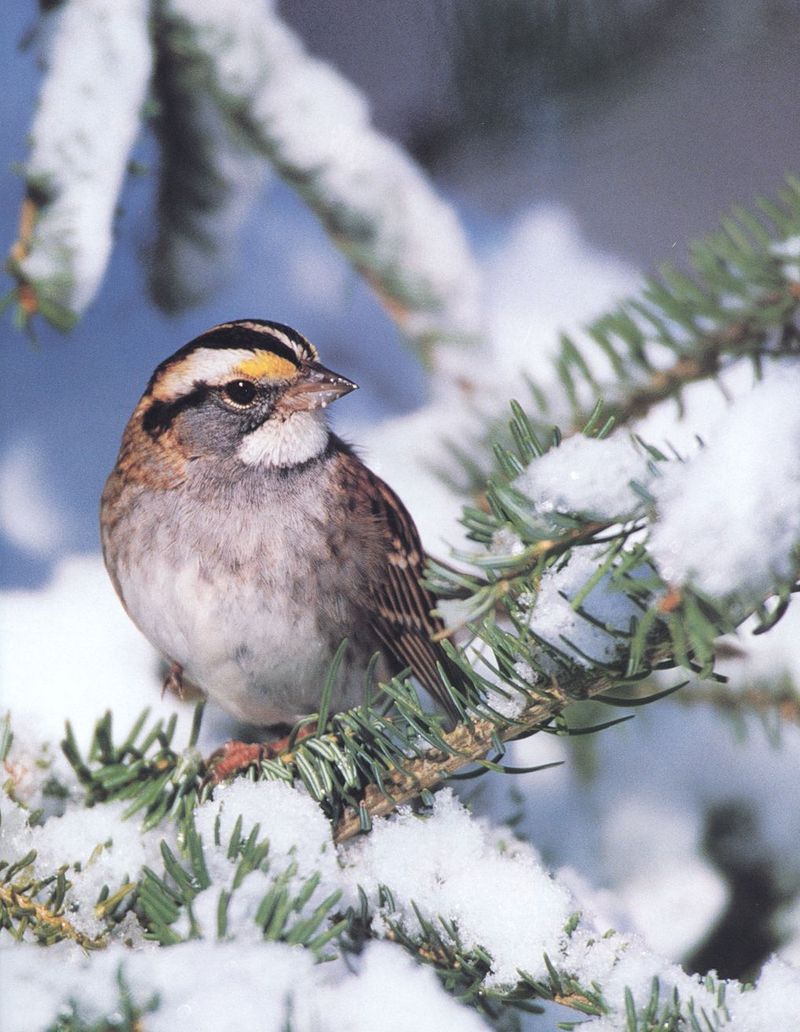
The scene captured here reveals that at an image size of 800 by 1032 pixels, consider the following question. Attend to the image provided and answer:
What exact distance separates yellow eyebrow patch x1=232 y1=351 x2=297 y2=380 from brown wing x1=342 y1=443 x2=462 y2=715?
3.9 inches

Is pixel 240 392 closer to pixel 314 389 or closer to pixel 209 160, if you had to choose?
pixel 314 389

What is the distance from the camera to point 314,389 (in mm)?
835

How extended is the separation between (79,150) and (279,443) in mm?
279

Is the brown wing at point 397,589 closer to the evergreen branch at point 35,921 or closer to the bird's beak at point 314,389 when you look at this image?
the bird's beak at point 314,389

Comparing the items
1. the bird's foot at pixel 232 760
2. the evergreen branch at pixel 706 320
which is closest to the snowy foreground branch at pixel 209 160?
the evergreen branch at pixel 706 320

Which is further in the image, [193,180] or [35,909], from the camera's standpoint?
[193,180]

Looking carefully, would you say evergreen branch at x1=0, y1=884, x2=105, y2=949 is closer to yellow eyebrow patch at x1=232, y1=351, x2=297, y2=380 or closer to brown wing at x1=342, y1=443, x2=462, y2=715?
brown wing at x1=342, y1=443, x2=462, y2=715

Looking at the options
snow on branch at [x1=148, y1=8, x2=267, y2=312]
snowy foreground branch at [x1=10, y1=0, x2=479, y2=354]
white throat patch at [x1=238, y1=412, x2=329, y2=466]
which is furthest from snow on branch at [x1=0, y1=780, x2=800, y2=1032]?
snow on branch at [x1=148, y1=8, x2=267, y2=312]

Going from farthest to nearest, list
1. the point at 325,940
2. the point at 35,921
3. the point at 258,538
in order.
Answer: the point at 258,538 < the point at 35,921 < the point at 325,940

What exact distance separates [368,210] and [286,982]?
693 millimetres

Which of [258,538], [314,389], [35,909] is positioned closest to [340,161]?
[314,389]

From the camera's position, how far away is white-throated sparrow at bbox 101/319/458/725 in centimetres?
80

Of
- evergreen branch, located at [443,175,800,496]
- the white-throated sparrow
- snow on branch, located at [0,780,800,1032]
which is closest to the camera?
snow on branch, located at [0,780,800,1032]

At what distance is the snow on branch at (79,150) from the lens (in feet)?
2.69
